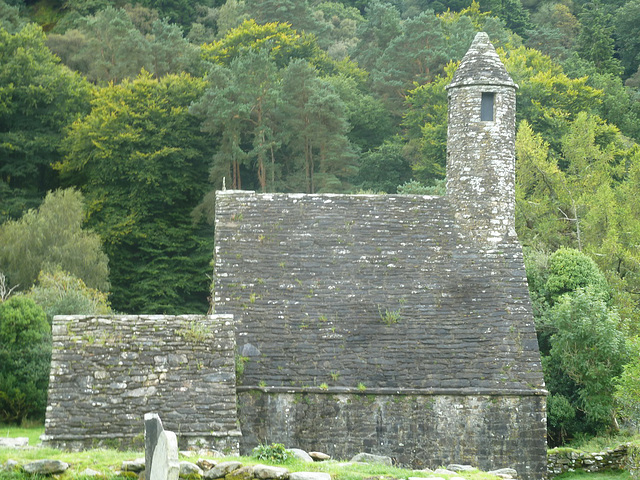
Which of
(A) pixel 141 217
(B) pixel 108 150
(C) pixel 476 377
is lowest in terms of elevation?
(C) pixel 476 377

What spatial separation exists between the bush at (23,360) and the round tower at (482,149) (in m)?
12.4

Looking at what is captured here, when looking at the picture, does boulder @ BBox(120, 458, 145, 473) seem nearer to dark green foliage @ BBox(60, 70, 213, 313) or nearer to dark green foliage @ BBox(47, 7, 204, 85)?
dark green foliage @ BBox(60, 70, 213, 313)

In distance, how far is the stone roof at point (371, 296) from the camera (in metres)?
20.4

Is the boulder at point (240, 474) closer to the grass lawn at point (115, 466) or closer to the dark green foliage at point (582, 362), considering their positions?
the grass lawn at point (115, 466)

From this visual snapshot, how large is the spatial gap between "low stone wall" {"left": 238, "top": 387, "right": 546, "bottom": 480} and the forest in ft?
14.4

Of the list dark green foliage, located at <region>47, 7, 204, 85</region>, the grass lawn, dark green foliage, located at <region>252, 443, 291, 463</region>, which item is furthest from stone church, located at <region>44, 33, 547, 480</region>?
dark green foliage, located at <region>47, 7, 204, 85</region>

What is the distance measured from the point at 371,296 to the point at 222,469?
10.7 metres

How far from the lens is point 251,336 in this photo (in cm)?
2073

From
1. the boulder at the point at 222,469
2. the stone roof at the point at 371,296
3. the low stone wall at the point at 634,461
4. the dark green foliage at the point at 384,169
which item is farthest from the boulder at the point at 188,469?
the dark green foliage at the point at 384,169

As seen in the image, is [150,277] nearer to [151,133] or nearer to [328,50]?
[151,133]

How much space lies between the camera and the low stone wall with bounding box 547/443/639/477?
799 inches

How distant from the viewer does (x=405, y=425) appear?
19.9 m

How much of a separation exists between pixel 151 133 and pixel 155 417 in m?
36.7

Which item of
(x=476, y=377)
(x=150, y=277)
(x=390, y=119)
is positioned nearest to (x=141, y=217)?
(x=150, y=277)
